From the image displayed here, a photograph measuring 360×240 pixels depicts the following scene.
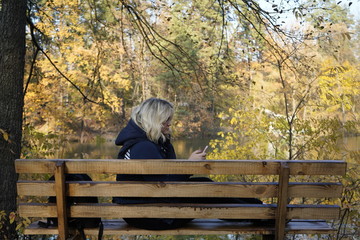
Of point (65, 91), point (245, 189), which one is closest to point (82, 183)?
point (245, 189)

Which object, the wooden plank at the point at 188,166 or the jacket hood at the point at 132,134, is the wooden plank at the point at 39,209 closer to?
the wooden plank at the point at 188,166

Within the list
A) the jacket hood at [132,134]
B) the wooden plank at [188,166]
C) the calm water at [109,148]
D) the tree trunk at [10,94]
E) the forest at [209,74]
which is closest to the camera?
the wooden plank at [188,166]

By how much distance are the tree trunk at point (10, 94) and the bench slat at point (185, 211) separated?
4.45ft

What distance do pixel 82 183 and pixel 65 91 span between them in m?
16.0

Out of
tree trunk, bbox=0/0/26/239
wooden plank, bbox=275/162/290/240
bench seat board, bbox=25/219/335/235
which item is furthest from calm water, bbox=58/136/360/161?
wooden plank, bbox=275/162/290/240

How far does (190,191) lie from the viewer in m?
2.61

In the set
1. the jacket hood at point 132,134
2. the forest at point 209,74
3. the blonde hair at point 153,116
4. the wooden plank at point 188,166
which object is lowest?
the wooden plank at point 188,166

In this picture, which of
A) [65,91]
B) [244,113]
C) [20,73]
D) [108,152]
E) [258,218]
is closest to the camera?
[258,218]

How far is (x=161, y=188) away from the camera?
2623mm

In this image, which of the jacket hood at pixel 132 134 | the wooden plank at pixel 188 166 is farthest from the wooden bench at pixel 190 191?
the jacket hood at pixel 132 134

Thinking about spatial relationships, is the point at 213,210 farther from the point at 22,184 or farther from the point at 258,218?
the point at 22,184

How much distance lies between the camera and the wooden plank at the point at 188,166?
8.32 ft

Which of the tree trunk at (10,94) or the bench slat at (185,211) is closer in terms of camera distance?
the bench slat at (185,211)

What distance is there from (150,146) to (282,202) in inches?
36.2
